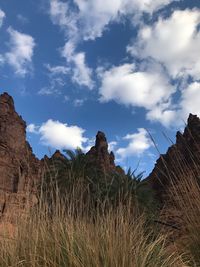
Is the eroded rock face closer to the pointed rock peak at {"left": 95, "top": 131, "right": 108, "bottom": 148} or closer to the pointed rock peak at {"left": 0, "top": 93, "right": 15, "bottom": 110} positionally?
the pointed rock peak at {"left": 0, "top": 93, "right": 15, "bottom": 110}

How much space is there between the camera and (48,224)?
3.67 m

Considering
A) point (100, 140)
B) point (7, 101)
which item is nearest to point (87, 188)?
point (7, 101)

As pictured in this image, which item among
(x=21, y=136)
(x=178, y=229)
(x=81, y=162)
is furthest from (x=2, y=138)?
(x=178, y=229)

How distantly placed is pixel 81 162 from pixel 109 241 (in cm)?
2576

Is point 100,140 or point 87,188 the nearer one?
point 87,188

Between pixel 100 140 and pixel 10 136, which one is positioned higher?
pixel 100 140

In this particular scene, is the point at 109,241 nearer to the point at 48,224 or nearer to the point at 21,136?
the point at 48,224

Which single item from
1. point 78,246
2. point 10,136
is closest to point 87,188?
point 78,246

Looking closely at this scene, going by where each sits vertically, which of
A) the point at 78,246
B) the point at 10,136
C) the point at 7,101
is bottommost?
the point at 78,246

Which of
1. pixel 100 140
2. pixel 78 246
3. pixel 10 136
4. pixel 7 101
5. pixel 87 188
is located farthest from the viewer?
pixel 100 140

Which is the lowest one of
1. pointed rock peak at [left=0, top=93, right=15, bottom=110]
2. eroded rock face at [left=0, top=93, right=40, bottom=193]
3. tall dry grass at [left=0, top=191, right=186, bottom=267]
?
tall dry grass at [left=0, top=191, right=186, bottom=267]

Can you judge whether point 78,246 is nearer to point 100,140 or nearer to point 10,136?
point 10,136

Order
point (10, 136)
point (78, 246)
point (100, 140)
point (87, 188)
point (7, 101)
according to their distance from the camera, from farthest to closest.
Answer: point (100, 140) → point (7, 101) → point (10, 136) → point (87, 188) → point (78, 246)

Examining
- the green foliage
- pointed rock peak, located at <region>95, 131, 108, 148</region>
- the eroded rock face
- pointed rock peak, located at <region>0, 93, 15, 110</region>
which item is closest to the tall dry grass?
the green foliage
